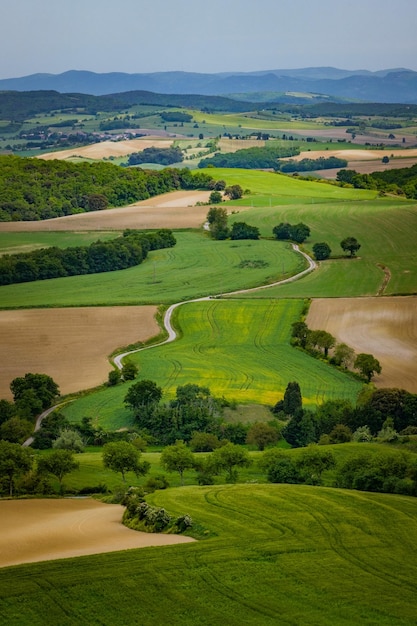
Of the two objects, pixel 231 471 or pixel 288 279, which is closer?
pixel 231 471

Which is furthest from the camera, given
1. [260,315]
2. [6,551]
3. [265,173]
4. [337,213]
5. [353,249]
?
[265,173]

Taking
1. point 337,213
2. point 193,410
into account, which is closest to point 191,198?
point 337,213

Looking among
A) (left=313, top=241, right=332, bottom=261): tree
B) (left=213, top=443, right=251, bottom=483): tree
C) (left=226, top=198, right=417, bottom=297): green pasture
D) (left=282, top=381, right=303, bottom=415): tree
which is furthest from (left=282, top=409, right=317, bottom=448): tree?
(left=313, top=241, right=332, bottom=261): tree

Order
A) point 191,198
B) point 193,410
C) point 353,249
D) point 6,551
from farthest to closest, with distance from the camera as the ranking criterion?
1. point 191,198
2. point 353,249
3. point 193,410
4. point 6,551

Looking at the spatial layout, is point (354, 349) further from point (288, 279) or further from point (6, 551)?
point (6, 551)

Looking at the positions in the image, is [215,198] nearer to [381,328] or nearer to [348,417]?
Result: [381,328]

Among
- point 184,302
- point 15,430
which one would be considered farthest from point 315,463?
point 184,302

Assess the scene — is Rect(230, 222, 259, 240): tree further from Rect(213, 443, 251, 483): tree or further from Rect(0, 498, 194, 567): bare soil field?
Rect(0, 498, 194, 567): bare soil field
